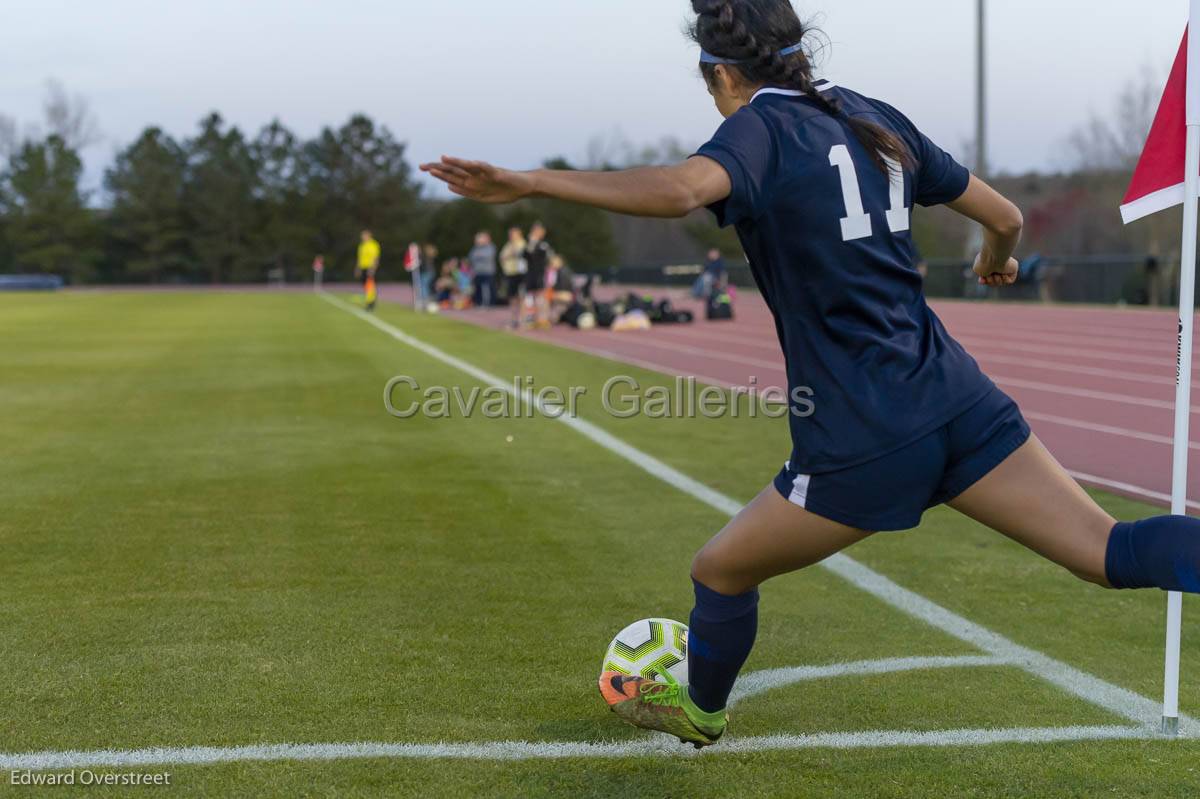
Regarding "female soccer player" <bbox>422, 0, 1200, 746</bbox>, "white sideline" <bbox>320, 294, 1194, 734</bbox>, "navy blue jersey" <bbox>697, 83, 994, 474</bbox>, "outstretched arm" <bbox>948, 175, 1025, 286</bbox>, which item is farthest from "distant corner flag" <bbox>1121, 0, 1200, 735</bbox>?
"navy blue jersey" <bbox>697, 83, 994, 474</bbox>

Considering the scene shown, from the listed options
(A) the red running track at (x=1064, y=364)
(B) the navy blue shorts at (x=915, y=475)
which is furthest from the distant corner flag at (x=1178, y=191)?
(A) the red running track at (x=1064, y=364)

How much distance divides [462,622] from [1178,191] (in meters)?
2.99

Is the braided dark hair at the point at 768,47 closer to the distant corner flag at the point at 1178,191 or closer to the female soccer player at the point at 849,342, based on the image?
the female soccer player at the point at 849,342

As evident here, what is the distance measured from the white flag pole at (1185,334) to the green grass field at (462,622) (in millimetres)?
187

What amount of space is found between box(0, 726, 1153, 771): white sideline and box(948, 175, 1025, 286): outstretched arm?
1366 mm

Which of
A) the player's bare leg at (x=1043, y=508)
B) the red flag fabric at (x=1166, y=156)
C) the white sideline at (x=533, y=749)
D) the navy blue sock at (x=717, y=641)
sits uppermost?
the red flag fabric at (x=1166, y=156)

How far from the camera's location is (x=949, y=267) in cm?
4275

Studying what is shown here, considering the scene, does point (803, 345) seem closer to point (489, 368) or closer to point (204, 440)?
point (204, 440)

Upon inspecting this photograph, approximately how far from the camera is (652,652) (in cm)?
376

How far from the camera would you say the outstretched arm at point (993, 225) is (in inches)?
134

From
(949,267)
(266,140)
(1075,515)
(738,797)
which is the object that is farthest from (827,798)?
(266,140)

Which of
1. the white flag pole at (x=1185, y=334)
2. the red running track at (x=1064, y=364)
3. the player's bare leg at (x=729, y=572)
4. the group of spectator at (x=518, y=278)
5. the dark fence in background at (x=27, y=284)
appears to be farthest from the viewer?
the dark fence in background at (x=27, y=284)

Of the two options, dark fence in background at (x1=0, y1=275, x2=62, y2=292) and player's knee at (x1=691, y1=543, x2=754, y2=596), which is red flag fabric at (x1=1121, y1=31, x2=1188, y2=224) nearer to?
player's knee at (x1=691, y1=543, x2=754, y2=596)

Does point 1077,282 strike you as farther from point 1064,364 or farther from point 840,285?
point 840,285
